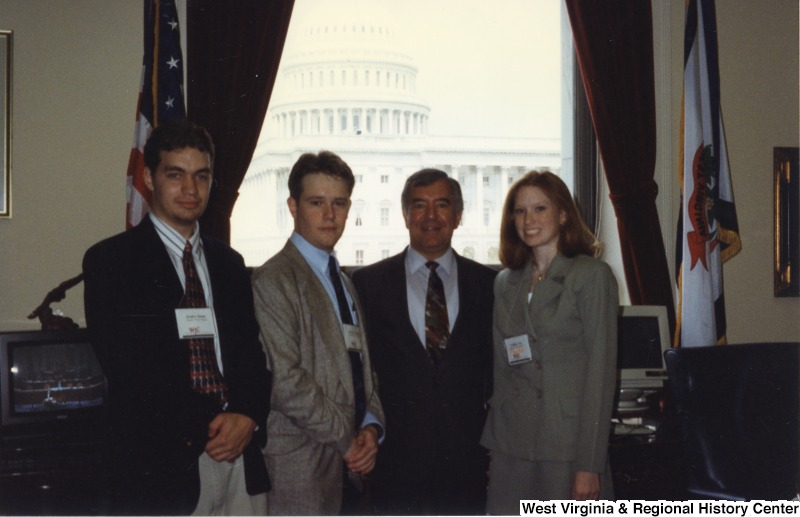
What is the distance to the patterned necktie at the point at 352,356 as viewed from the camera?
2295mm

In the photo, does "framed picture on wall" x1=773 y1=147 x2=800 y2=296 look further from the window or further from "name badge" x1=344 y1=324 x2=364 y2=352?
"name badge" x1=344 y1=324 x2=364 y2=352

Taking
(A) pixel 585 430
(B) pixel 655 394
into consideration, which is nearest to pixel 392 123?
(B) pixel 655 394

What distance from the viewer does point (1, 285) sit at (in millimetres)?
Answer: 3586

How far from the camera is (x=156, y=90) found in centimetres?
350

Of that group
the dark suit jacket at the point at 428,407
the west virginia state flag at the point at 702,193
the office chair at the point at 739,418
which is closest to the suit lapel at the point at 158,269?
the dark suit jacket at the point at 428,407

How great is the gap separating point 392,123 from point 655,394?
202cm

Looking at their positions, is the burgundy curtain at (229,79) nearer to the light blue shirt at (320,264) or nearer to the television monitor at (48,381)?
the television monitor at (48,381)

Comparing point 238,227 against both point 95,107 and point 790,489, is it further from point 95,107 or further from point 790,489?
point 790,489

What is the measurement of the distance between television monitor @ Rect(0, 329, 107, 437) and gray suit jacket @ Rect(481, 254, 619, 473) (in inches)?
61.8

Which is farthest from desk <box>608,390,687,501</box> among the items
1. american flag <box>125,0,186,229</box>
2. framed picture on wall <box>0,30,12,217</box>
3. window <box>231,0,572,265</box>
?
framed picture on wall <box>0,30,12,217</box>

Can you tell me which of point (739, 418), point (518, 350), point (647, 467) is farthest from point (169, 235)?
point (647, 467)

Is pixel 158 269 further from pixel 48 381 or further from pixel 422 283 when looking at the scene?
pixel 48 381

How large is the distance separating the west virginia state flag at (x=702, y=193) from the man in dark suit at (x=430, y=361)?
1.82 meters

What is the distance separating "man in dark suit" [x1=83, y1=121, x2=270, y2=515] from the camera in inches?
75.9
